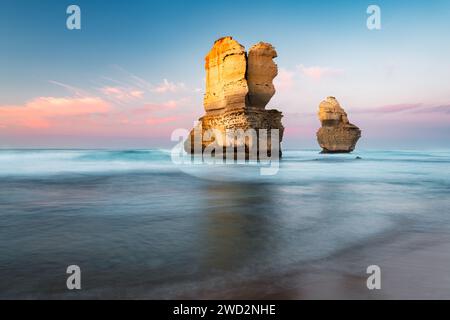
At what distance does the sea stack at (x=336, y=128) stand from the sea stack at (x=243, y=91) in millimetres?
25433

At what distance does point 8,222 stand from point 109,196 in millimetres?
3819

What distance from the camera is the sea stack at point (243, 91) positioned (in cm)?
3425

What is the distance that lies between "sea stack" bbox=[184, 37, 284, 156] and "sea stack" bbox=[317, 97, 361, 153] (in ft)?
83.4

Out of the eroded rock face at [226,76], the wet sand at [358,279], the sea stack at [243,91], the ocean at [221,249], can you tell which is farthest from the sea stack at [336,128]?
the wet sand at [358,279]

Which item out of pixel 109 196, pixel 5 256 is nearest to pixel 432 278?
pixel 5 256

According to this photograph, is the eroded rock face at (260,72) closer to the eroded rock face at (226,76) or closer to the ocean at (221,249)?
the eroded rock face at (226,76)

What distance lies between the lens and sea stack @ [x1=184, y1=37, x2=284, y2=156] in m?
34.2

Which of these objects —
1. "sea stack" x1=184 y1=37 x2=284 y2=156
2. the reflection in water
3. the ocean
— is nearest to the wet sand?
the ocean

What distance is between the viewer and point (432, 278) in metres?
3.24

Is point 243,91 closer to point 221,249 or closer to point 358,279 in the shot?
point 221,249

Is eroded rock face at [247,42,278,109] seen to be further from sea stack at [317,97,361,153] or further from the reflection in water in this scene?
the reflection in water

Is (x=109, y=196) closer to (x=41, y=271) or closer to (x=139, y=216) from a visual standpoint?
(x=139, y=216)

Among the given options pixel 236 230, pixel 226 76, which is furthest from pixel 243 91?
pixel 236 230
